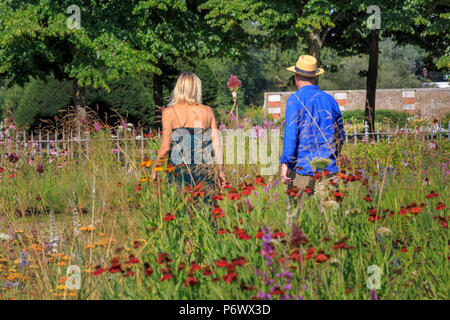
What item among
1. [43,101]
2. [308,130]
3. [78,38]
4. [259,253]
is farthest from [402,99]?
[259,253]

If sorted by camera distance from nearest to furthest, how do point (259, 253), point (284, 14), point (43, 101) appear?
point (259, 253) < point (284, 14) < point (43, 101)

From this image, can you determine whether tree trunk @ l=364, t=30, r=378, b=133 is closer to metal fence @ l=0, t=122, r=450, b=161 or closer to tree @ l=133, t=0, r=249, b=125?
tree @ l=133, t=0, r=249, b=125

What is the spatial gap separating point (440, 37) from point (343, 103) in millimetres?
16484

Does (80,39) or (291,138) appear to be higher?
(80,39)

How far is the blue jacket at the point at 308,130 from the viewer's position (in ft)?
13.0

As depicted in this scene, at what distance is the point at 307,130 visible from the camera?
13.1 ft

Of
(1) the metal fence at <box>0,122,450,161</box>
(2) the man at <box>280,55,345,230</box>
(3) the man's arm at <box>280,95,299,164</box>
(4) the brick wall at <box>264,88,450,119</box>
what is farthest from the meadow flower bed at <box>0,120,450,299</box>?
(4) the brick wall at <box>264,88,450,119</box>

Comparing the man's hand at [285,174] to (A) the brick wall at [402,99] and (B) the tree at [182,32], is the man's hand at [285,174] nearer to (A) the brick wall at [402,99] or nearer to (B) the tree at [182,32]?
(B) the tree at [182,32]

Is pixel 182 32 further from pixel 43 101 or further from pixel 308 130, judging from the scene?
pixel 308 130

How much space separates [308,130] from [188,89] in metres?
1.11

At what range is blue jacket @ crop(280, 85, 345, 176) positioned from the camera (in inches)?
156

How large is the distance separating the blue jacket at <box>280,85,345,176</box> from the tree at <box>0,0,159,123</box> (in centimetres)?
1192

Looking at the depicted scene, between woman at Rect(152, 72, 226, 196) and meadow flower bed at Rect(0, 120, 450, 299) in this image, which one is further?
woman at Rect(152, 72, 226, 196)
